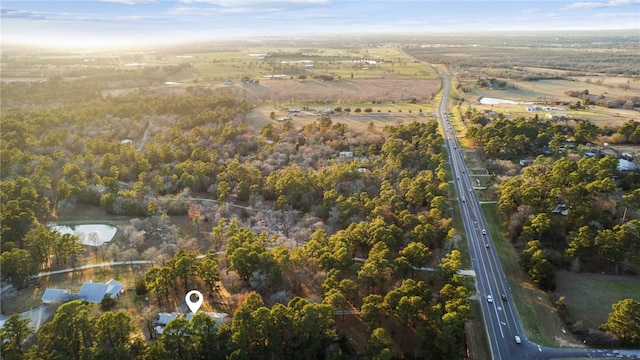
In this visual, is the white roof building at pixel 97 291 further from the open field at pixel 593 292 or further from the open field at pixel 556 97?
the open field at pixel 556 97

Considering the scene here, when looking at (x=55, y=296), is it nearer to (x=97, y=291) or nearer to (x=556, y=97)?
(x=97, y=291)

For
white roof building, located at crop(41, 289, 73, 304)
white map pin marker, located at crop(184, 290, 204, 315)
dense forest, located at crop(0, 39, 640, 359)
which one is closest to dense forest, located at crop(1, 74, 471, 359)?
dense forest, located at crop(0, 39, 640, 359)

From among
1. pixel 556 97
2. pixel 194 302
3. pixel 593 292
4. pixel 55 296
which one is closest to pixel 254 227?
pixel 194 302

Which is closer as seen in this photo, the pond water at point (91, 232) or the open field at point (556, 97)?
the pond water at point (91, 232)

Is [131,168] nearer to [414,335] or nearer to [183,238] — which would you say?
[183,238]

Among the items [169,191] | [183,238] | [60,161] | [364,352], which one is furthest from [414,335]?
[60,161]

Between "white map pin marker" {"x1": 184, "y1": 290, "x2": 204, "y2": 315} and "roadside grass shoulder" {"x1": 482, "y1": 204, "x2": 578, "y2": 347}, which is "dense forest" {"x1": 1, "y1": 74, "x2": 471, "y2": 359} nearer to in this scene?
"white map pin marker" {"x1": 184, "y1": 290, "x2": 204, "y2": 315}

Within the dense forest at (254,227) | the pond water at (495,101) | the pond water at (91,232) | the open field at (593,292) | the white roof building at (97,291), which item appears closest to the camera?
the dense forest at (254,227)

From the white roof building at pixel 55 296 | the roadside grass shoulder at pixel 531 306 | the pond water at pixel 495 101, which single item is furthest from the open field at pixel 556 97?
the white roof building at pixel 55 296
